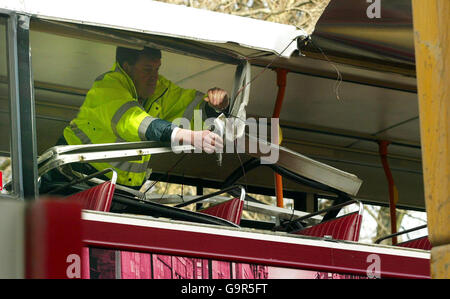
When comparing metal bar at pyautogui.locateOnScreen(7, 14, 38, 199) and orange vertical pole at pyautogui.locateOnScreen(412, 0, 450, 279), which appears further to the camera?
metal bar at pyautogui.locateOnScreen(7, 14, 38, 199)


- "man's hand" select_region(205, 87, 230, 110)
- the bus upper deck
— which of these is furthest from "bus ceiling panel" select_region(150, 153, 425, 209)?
"man's hand" select_region(205, 87, 230, 110)

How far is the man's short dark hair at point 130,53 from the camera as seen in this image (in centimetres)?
384

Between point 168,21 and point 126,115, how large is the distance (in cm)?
47

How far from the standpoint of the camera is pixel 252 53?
4004 millimetres

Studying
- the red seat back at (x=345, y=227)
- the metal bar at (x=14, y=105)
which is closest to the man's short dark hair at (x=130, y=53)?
the metal bar at (x=14, y=105)

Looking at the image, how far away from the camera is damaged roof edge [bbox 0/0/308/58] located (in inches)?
139

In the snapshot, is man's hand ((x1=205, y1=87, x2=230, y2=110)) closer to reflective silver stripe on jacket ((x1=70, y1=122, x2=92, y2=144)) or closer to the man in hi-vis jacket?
the man in hi-vis jacket

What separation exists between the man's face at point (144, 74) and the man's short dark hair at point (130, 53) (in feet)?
0.05

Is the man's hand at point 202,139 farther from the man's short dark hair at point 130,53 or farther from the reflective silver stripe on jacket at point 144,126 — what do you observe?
the man's short dark hair at point 130,53

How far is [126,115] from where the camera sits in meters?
3.70

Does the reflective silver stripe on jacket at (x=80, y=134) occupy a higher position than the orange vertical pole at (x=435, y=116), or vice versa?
the reflective silver stripe on jacket at (x=80, y=134)

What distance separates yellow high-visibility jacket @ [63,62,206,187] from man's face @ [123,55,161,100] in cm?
3

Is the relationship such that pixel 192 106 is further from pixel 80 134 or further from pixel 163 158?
pixel 80 134

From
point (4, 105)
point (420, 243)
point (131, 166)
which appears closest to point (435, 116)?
point (4, 105)
